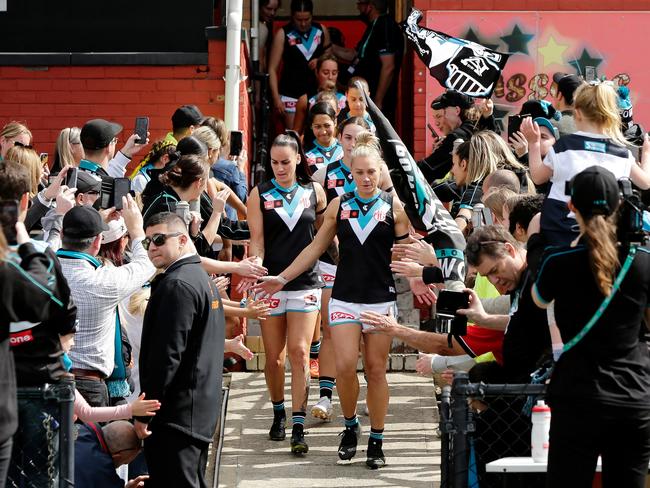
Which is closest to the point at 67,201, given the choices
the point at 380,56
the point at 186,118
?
the point at 186,118

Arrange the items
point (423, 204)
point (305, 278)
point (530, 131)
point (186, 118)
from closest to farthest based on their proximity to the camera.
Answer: point (530, 131)
point (423, 204)
point (305, 278)
point (186, 118)

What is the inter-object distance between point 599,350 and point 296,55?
859 centimetres

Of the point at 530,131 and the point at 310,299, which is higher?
the point at 530,131

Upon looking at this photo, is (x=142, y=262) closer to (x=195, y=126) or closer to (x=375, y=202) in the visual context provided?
(x=375, y=202)

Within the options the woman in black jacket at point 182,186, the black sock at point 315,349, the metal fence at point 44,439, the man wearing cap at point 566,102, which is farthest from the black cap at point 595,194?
the black sock at point 315,349

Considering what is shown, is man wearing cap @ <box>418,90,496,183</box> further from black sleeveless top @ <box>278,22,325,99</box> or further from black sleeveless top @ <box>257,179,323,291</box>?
black sleeveless top @ <box>278,22,325,99</box>

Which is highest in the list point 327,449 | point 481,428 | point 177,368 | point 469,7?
point 469,7

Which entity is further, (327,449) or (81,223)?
(327,449)

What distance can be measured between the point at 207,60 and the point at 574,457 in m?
7.44

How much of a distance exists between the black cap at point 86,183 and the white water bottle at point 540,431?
3081 mm

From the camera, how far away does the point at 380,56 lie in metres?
13.1

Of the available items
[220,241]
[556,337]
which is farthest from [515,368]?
[220,241]

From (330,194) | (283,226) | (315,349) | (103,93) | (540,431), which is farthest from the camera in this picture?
(103,93)

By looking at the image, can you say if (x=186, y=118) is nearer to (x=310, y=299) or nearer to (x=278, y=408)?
(x=310, y=299)
